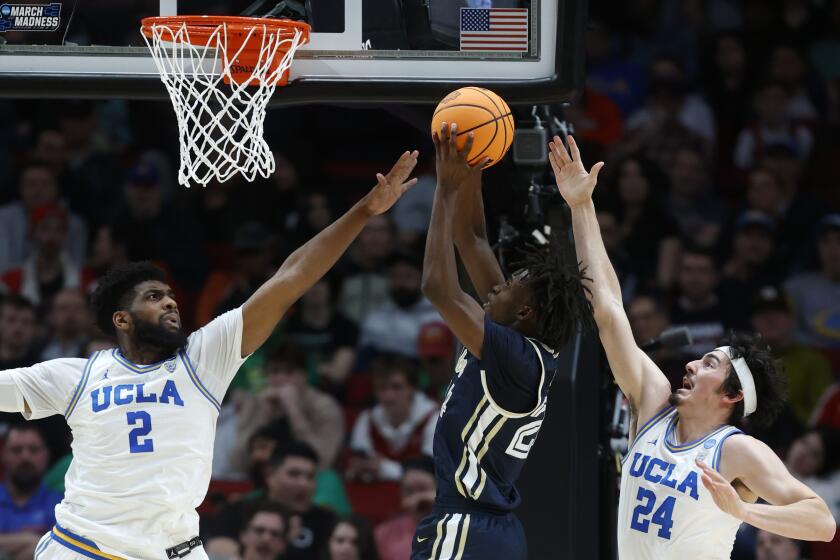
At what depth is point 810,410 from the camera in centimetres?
856

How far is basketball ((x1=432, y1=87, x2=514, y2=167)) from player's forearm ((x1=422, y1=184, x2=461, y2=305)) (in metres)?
0.20

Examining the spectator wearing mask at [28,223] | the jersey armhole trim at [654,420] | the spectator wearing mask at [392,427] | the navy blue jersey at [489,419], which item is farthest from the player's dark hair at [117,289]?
the spectator wearing mask at [28,223]

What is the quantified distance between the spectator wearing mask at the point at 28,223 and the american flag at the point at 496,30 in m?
5.05

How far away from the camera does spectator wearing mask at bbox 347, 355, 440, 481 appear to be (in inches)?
336

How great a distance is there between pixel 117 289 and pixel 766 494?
2420 millimetres

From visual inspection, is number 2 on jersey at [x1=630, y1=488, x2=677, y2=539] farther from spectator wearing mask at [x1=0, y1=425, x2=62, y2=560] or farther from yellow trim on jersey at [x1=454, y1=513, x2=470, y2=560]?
spectator wearing mask at [x1=0, y1=425, x2=62, y2=560]

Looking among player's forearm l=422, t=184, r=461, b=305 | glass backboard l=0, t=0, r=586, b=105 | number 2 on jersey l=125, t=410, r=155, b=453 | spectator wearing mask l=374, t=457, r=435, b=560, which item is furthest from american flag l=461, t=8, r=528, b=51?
spectator wearing mask l=374, t=457, r=435, b=560

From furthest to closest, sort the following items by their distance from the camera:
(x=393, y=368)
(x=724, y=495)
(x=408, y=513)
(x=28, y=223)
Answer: (x=28, y=223) < (x=393, y=368) < (x=408, y=513) < (x=724, y=495)

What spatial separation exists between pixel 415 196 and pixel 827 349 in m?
2.81

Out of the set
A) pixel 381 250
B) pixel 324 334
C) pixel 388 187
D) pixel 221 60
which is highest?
pixel 221 60

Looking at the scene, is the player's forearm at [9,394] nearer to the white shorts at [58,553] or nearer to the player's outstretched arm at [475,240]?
the white shorts at [58,553]

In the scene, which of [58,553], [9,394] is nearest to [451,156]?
[9,394]

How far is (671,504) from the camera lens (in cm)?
500

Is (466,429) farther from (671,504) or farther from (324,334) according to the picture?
(324,334)
